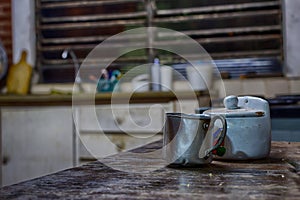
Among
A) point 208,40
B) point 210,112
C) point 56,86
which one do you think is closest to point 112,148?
point 56,86

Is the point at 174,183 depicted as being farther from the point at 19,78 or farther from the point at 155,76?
the point at 19,78

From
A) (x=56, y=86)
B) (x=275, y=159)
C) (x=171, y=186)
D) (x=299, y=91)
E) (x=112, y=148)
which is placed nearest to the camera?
(x=171, y=186)

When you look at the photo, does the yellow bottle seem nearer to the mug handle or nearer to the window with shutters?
the window with shutters

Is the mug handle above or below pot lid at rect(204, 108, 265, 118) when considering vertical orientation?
below

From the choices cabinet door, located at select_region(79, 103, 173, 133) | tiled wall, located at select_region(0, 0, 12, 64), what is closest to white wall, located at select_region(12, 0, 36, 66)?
tiled wall, located at select_region(0, 0, 12, 64)

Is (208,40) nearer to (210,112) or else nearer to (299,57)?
(299,57)

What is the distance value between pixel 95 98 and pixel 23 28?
1.23 metres

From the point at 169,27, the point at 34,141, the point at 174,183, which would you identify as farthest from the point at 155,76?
the point at 174,183

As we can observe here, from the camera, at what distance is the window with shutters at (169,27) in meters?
3.39

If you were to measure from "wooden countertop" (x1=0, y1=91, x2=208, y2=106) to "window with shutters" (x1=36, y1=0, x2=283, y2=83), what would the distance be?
2.03ft

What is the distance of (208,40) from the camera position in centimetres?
343

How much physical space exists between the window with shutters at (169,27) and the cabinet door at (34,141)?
74cm

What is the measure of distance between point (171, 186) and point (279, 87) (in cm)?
274

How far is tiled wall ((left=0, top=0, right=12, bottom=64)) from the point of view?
376cm
